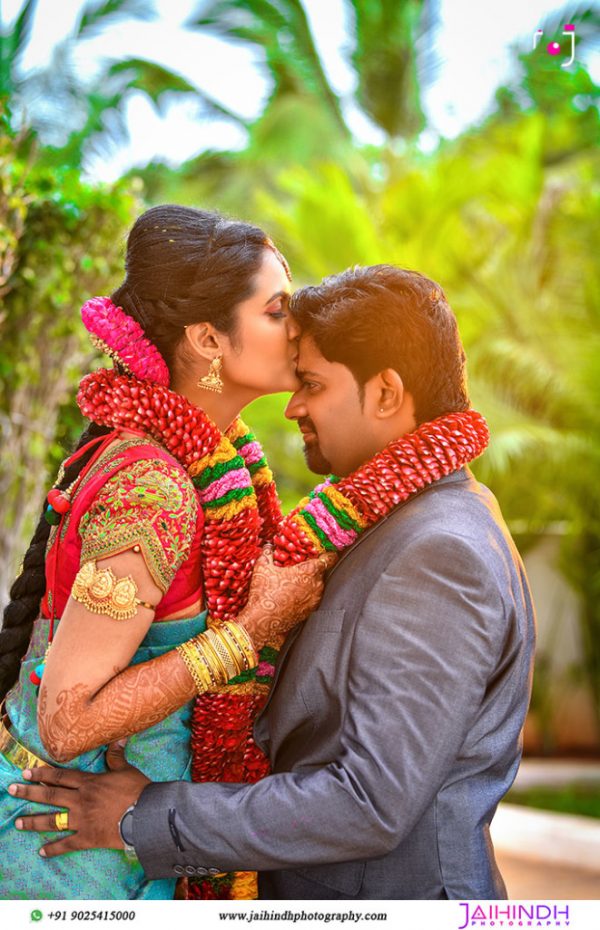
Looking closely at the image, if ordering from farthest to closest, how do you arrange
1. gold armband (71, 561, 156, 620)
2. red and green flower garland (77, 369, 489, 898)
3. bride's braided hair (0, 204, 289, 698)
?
bride's braided hair (0, 204, 289, 698) → red and green flower garland (77, 369, 489, 898) → gold armband (71, 561, 156, 620)

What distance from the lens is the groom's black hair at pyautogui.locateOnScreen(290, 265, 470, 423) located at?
87.3 inches

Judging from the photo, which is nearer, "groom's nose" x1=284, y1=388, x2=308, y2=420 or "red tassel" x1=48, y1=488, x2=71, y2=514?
"red tassel" x1=48, y1=488, x2=71, y2=514

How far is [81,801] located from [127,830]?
0.11 m

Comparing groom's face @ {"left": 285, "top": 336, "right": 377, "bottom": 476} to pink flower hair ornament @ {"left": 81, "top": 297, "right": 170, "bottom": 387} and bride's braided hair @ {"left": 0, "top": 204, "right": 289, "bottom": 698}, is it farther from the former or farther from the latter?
pink flower hair ornament @ {"left": 81, "top": 297, "right": 170, "bottom": 387}

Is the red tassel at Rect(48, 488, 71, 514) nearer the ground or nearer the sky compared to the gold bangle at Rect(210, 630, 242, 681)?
nearer the sky

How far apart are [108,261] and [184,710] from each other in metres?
2.53

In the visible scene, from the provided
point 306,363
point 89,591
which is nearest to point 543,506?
point 306,363

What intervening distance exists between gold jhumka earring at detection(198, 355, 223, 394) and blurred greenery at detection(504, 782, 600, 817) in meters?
5.15

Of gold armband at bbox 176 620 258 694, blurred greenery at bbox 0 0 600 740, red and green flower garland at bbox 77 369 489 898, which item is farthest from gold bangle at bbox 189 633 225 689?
blurred greenery at bbox 0 0 600 740

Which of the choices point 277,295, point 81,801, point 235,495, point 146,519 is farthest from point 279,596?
point 277,295

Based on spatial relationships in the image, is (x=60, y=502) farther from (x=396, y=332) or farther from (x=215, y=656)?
(x=396, y=332)

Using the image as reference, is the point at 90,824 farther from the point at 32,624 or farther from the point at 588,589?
the point at 588,589

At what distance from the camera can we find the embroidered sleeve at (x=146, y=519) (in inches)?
75.3

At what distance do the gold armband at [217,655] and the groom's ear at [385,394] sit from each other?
22.7 inches
